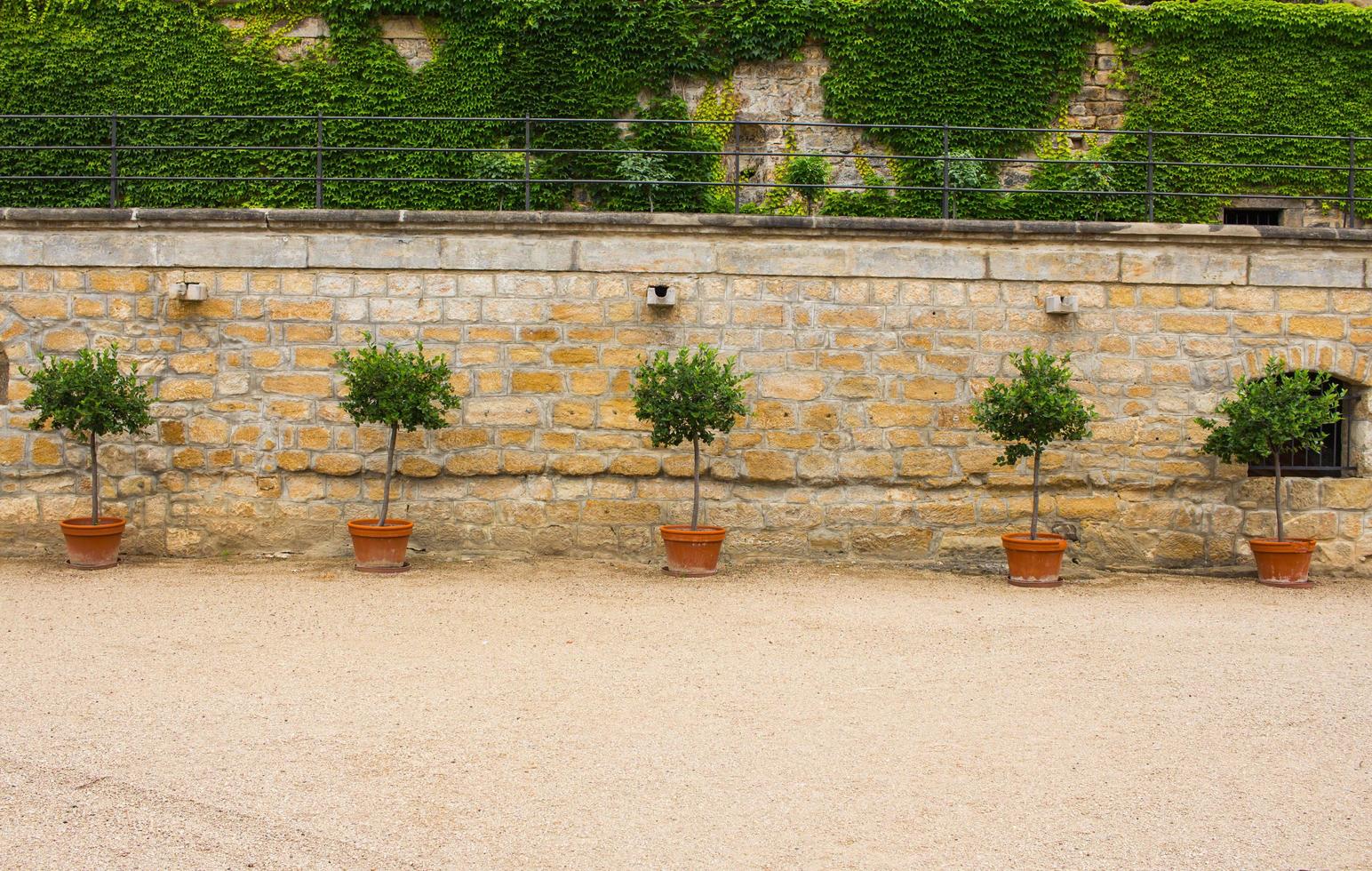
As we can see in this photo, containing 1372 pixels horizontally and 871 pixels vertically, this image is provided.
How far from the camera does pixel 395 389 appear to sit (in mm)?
8383

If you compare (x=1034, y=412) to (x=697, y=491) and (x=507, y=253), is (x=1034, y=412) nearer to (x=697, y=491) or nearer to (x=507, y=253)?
(x=697, y=491)

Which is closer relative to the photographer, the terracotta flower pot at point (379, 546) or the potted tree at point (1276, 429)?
the potted tree at point (1276, 429)

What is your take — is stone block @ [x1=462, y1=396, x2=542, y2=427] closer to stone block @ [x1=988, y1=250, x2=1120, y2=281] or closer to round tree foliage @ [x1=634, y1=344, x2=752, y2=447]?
round tree foliage @ [x1=634, y1=344, x2=752, y2=447]

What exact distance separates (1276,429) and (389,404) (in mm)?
6768

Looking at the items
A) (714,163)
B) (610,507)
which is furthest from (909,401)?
(714,163)

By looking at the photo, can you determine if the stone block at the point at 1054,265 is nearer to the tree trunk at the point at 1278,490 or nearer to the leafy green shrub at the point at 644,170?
the tree trunk at the point at 1278,490

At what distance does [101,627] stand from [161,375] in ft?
10.5

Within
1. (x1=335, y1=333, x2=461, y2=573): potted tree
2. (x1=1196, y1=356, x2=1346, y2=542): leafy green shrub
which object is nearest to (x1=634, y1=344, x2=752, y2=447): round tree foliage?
(x1=335, y1=333, x2=461, y2=573): potted tree

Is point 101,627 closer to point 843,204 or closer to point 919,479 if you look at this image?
point 919,479

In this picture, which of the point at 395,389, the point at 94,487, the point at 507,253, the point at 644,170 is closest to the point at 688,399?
the point at 507,253

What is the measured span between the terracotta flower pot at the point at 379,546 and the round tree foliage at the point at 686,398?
2111mm

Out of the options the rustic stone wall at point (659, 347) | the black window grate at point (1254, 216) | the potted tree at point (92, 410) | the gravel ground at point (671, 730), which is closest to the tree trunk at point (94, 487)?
the potted tree at point (92, 410)

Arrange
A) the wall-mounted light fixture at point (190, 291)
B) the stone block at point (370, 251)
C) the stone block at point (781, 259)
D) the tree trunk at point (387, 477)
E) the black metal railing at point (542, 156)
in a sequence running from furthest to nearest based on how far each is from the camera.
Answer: the black metal railing at point (542, 156)
the stone block at point (781, 259)
the stone block at point (370, 251)
the wall-mounted light fixture at point (190, 291)
the tree trunk at point (387, 477)

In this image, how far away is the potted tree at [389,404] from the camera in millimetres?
8414
